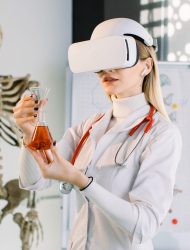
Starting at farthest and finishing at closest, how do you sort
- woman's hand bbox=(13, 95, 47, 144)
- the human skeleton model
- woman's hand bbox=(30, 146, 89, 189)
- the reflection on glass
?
Result: the reflection on glass, the human skeleton model, woman's hand bbox=(13, 95, 47, 144), woman's hand bbox=(30, 146, 89, 189)

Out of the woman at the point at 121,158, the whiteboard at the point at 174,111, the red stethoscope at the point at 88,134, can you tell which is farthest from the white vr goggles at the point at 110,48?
the whiteboard at the point at 174,111

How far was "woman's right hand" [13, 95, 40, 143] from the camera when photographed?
1.36 metres

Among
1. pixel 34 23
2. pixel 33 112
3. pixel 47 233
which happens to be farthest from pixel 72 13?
pixel 33 112

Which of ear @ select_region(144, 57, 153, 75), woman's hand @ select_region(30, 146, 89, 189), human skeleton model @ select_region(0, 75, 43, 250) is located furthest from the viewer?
human skeleton model @ select_region(0, 75, 43, 250)

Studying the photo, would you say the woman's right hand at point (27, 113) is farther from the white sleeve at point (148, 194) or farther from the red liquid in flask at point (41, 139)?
the white sleeve at point (148, 194)

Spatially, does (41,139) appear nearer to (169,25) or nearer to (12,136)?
(12,136)

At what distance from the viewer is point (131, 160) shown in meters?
1.39

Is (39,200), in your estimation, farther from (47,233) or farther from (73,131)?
(73,131)

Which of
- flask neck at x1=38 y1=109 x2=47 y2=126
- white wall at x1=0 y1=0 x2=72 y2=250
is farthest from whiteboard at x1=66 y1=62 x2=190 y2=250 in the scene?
flask neck at x1=38 y1=109 x2=47 y2=126

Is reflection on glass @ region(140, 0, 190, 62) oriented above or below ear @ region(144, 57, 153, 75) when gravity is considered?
above

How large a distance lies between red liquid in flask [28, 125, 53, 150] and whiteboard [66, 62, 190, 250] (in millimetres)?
1619

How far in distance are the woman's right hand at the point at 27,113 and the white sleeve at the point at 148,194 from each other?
25 centimetres

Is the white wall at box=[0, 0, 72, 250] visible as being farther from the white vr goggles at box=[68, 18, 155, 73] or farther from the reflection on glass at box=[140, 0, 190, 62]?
the white vr goggles at box=[68, 18, 155, 73]

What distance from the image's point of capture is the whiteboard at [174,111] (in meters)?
2.83
